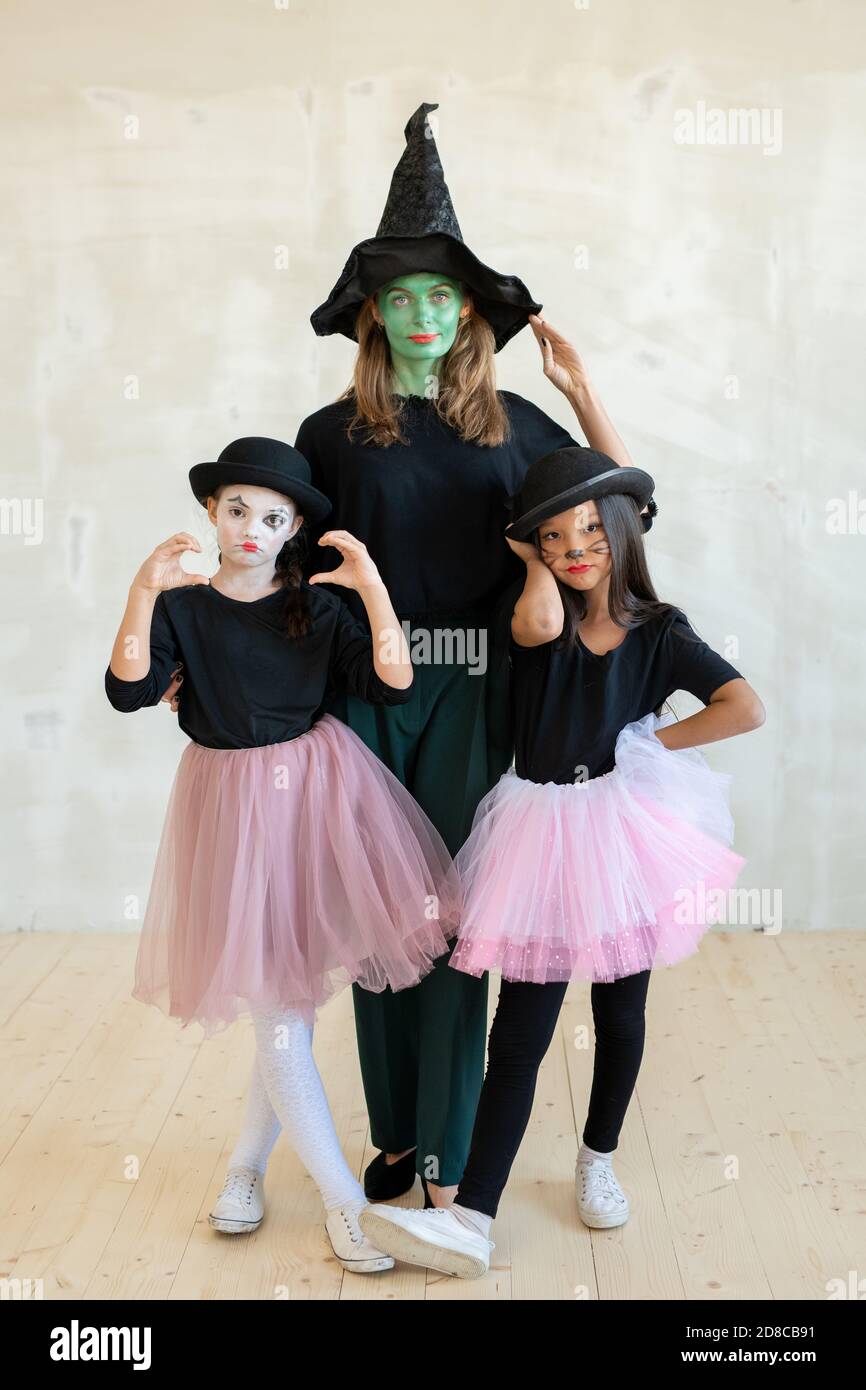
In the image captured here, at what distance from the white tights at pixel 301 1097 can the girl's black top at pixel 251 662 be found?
446 millimetres

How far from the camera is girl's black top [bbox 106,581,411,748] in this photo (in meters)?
2.10

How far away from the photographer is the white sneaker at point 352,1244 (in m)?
2.13

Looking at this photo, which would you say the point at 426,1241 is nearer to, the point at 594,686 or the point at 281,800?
the point at 281,800

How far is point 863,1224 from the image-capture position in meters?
2.25

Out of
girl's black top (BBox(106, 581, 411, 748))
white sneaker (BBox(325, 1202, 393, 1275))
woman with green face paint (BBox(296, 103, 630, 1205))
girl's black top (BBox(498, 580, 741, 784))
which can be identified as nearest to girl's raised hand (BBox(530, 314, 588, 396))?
woman with green face paint (BBox(296, 103, 630, 1205))

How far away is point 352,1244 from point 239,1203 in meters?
0.23

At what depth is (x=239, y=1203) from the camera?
227 centimetres

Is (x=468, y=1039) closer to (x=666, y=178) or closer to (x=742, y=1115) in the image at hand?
(x=742, y=1115)

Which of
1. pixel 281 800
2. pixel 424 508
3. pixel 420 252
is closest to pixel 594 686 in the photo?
pixel 424 508

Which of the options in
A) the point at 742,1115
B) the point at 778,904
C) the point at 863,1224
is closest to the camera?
the point at 863,1224

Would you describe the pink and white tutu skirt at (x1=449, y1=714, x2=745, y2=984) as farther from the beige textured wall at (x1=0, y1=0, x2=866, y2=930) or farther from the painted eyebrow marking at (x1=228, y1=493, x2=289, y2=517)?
the beige textured wall at (x1=0, y1=0, x2=866, y2=930)

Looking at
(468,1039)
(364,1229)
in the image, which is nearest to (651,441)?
(468,1039)

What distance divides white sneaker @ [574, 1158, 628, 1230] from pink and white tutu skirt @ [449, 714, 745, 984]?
1.41 ft

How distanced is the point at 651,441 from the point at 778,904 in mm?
1307
